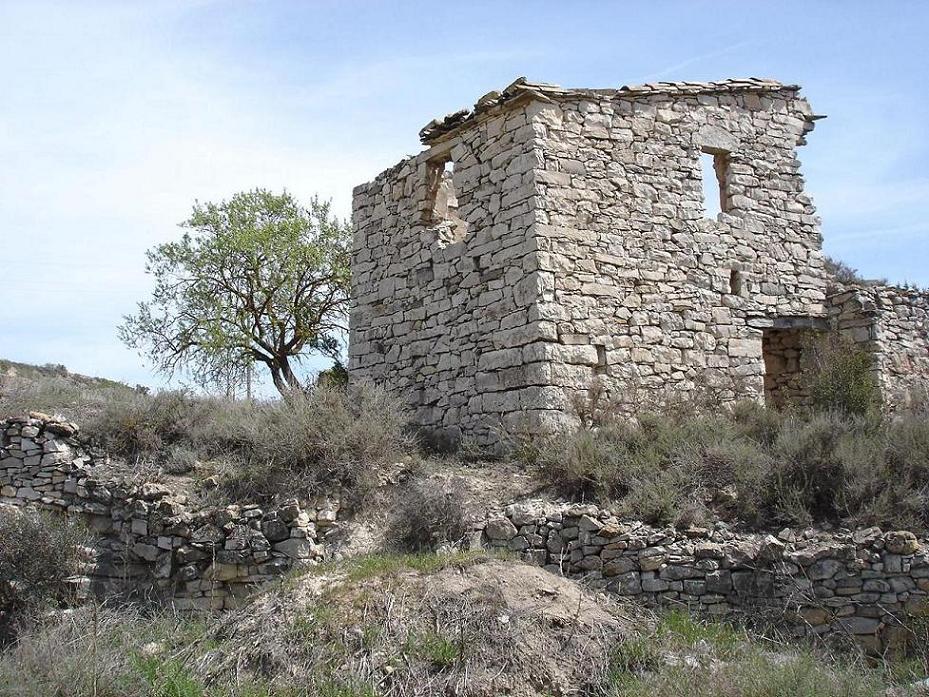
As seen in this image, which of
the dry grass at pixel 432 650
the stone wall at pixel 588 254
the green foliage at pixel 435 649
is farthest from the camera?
the stone wall at pixel 588 254

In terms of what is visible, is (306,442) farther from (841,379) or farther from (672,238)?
(841,379)

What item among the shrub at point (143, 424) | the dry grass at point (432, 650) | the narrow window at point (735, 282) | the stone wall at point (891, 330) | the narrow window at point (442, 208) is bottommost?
the dry grass at point (432, 650)

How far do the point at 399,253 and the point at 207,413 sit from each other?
386 centimetres

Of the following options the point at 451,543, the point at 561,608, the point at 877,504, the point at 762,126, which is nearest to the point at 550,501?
the point at 451,543

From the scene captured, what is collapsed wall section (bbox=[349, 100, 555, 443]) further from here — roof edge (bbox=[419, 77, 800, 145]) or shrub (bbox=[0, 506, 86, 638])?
shrub (bbox=[0, 506, 86, 638])

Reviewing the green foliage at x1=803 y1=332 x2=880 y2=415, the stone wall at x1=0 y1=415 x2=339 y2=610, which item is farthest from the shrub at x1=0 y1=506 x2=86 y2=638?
the green foliage at x1=803 y1=332 x2=880 y2=415

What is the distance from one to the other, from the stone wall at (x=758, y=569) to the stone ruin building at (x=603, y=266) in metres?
2.23

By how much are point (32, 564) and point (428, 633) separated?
4.44 metres

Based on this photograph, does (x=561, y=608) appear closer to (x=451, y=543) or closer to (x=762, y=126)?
(x=451, y=543)

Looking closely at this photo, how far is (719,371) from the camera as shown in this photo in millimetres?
12055

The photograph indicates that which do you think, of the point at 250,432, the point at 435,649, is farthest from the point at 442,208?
the point at 435,649

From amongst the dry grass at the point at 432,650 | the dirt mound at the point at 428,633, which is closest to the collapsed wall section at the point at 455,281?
the dirt mound at the point at 428,633

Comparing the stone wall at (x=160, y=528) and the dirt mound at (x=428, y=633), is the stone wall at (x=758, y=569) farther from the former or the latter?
the stone wall at (x=160, y=528)

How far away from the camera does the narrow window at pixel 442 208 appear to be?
1301 cm
